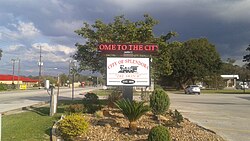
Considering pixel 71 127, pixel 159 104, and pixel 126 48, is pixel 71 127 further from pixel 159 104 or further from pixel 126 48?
pixel 126 48

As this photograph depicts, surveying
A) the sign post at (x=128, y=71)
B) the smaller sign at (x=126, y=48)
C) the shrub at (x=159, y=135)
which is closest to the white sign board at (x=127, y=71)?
the sign post at (x=128, y=71)

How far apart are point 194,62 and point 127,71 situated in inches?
2556

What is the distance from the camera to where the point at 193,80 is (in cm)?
8319

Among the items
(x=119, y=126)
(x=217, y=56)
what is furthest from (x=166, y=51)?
(x=217, y=56)

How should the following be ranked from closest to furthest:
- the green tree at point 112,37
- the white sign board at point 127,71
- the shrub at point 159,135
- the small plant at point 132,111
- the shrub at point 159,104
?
the shrub at point 159,135, the small plant at point 132,111, the shrub at point 159,104, the white sign board at point 127,71, the green tree at point 112,37

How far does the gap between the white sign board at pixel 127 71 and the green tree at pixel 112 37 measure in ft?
21.4

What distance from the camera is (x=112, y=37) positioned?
23891 millimetres

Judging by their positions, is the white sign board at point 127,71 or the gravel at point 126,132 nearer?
the gravel at point 126,132

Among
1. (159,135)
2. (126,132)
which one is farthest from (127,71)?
(159,135)

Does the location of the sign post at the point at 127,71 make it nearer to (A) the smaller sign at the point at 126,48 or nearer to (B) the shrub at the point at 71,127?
(A) the smaller sign at the point at 126,48

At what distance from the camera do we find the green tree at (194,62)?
7825 centimetres

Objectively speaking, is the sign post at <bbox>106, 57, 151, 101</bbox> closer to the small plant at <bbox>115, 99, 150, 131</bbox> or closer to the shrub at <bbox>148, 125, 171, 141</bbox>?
the small plant at <bbox>115, 99, 150, 131</bbox>

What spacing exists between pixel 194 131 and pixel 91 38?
46.8 ft

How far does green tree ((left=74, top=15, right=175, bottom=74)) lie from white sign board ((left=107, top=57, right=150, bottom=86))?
652 cm
